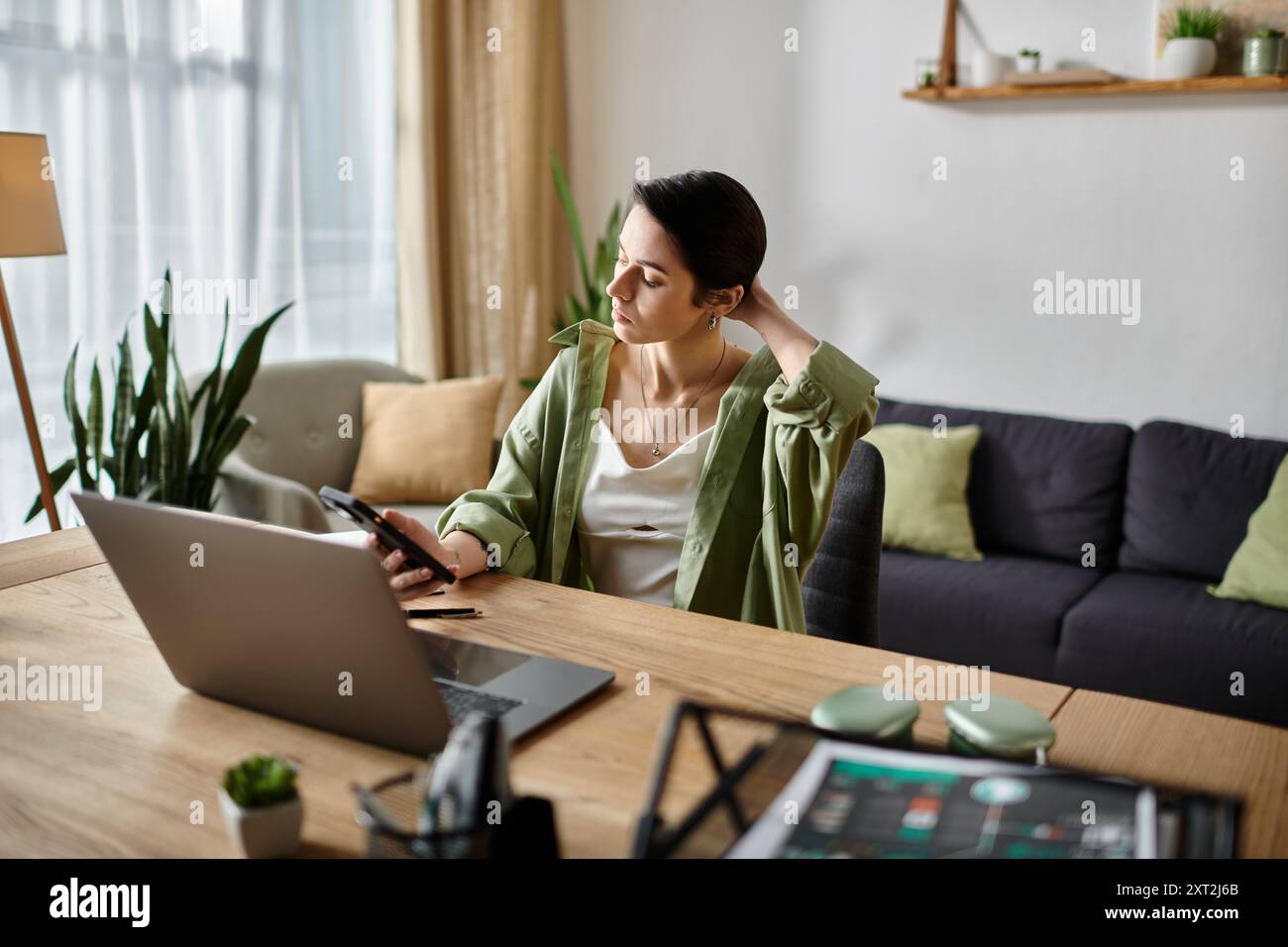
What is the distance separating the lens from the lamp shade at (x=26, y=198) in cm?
219

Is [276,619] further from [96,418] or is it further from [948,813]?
[96,418]

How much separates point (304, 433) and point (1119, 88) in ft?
8.25

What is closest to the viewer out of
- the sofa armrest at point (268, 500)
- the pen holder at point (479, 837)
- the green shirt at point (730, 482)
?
the pen holder at point (479, 837)

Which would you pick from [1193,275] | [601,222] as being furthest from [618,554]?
[601,222]

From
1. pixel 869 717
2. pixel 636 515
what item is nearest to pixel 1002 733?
pixel 869 717

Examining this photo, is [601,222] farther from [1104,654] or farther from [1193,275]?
[1104,654]

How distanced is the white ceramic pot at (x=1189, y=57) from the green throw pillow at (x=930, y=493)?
1094mm

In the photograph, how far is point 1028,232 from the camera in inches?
135

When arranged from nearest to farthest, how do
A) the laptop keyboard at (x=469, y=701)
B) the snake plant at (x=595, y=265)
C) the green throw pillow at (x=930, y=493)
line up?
the laptop keyboard at (x=469, y=701)
the green throw pillow at (x=930, y=493)
the snake plant at (x=595, y=265)

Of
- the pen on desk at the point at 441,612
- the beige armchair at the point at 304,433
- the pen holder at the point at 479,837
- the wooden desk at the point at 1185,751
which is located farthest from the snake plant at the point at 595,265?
the pen holder at the point at 479,837

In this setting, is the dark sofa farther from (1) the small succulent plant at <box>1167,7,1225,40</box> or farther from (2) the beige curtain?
(2) the beige curtain

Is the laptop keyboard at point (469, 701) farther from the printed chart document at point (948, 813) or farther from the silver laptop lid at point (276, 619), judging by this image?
the printed chart document at point (948, 813)

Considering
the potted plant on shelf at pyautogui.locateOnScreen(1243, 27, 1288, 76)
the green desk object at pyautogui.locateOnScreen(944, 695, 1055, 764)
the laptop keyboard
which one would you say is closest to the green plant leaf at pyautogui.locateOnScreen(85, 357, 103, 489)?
the laptop keyboard

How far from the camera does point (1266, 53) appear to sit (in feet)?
9.72
